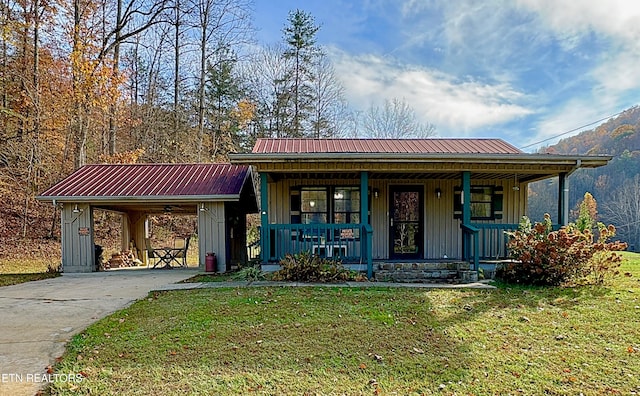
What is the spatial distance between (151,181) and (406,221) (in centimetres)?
698

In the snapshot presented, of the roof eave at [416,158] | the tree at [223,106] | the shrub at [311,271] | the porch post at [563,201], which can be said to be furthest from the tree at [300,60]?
the porch post at [563,201]

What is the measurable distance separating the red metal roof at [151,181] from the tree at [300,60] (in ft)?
34.9

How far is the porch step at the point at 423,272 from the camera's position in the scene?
751cm

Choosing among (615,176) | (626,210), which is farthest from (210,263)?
(615,176)

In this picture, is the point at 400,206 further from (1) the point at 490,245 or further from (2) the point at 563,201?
(2) the point at 563,201

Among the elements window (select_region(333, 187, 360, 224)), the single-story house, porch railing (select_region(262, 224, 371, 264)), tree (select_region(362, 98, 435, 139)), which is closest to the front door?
the single-story house

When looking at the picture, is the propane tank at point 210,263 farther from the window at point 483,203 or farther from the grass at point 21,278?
the window at point 483,203

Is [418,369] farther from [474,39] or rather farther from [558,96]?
[558,96]

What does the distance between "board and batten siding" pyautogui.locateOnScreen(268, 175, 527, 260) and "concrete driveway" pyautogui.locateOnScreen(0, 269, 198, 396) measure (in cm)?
298

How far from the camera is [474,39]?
15000 millimetres

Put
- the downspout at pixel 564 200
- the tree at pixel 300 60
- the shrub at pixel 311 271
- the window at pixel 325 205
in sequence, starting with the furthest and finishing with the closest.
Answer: the tree at pixel 300 60 → the window at pixel 325 205 → the downspout at pixel 564 200 → the shrub at pixel 311 271

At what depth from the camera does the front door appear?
367 inches

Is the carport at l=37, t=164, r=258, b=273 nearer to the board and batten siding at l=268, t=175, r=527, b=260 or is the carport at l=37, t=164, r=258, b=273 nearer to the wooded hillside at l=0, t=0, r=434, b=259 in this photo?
the board and batten siding at l=268, t=175, r=527, b=260

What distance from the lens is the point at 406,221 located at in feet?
30.8
